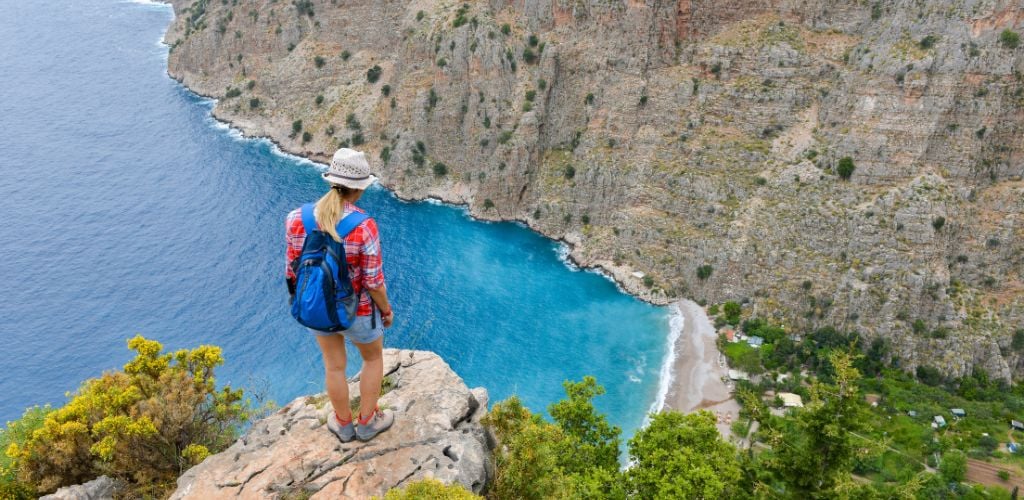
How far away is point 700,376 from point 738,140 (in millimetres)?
31592

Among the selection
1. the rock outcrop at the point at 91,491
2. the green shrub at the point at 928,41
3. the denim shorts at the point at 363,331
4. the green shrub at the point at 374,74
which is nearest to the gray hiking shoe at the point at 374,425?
the denim shorts at the point at 363,331

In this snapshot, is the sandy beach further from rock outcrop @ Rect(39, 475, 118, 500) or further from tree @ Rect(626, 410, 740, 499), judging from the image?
rock outcrop @ Rect(39, 475, 118, 500)

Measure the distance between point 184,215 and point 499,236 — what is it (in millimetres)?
48408

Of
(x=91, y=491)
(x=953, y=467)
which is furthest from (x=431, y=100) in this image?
(x=91, y=491)

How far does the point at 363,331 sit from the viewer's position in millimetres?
12914

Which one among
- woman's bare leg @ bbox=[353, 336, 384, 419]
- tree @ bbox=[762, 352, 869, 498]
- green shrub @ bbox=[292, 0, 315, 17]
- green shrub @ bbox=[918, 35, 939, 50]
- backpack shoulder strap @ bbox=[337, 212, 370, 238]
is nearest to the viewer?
backpack shoulder strap @ bbox=[337, 212, 370, 238]

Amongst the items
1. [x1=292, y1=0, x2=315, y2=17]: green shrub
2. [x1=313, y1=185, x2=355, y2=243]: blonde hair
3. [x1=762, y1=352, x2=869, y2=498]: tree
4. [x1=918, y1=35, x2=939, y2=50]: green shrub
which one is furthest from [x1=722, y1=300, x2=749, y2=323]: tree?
[x1=292, y1=0, x2=315, y2=17]: green shrub

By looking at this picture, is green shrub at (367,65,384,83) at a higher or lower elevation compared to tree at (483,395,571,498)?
higher

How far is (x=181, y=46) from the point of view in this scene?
444 ft

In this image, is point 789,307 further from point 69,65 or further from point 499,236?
Result: point 69,65

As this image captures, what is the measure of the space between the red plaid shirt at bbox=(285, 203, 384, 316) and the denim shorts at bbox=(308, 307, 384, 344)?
0.95ft

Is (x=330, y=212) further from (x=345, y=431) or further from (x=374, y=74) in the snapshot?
(x=374, y=74)

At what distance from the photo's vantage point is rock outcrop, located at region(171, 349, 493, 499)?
45.0 ft

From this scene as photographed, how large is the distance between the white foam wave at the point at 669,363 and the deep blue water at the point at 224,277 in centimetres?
81
